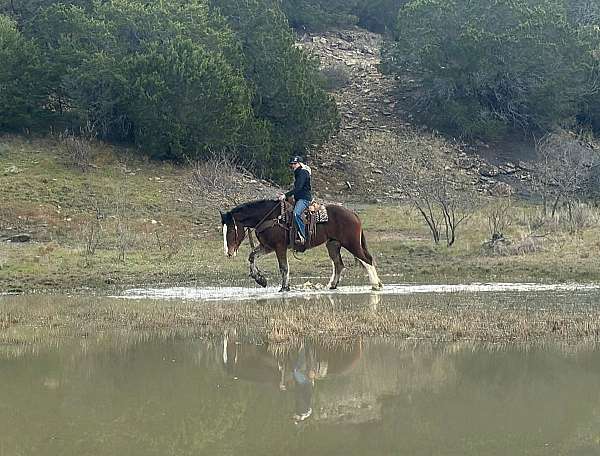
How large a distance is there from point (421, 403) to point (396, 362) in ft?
6.52

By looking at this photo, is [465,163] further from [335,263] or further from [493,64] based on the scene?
[335,263]

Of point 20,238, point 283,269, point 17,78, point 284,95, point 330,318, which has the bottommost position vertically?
point 20,238

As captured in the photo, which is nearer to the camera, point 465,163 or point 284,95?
point 284,95

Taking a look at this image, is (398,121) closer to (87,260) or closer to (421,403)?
(87,260)

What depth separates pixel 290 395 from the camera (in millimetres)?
8914

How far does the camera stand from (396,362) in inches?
409

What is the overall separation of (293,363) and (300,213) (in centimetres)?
832

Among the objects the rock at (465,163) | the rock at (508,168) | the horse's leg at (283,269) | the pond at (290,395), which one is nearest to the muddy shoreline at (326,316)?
the pond at (290,395)

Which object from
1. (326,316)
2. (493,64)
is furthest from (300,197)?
(493,64)

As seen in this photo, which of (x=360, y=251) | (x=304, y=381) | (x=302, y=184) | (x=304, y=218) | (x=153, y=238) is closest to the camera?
(x=304, y=381)

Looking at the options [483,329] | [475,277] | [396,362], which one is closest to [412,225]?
[475,277]

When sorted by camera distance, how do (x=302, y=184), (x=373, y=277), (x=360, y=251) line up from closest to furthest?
(x=302, y=184) < (x=373, y=277) < (x=360, y=251)

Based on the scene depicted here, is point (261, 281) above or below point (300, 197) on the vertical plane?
below

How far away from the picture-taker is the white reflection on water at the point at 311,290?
57.1 feet
